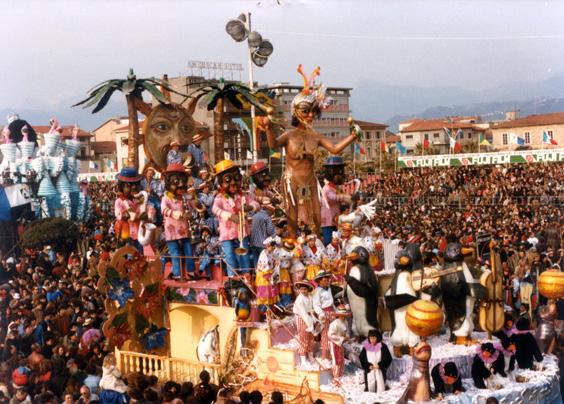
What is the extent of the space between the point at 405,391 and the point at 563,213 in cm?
1625

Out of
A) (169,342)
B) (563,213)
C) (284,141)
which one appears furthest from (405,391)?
(563,213)

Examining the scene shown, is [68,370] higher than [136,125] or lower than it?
lower

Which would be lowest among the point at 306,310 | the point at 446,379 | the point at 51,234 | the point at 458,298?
the point at 446,379

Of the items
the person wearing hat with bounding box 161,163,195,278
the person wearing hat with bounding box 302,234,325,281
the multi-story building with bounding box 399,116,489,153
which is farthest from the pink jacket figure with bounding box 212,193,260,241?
the multi-story building with bounding box 399,116,489,153

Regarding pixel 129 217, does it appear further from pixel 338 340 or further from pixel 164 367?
pixel 338 340

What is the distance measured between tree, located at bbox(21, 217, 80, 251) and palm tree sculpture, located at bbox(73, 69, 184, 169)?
5.62 metres

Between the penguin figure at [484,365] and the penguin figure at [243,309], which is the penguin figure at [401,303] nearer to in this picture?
the penguin figure at [484,365]

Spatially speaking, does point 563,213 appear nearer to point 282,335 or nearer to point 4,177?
point 282,335

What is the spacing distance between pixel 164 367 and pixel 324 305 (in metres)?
2.78

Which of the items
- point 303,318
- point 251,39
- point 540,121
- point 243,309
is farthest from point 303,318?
point 540,121

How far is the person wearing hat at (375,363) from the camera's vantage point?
32.1 feet

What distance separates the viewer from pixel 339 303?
1063 cm

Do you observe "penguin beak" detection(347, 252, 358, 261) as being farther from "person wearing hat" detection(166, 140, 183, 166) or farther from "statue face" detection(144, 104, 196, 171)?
"statue face" detection(144, 104, 196, 171)

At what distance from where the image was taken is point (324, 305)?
10.1 m
